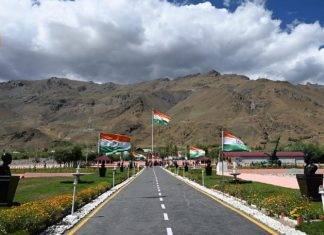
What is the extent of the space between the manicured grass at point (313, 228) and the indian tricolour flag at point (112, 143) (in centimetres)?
1567

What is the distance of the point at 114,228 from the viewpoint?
15883 mm

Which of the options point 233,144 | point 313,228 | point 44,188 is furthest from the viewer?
point 233,144

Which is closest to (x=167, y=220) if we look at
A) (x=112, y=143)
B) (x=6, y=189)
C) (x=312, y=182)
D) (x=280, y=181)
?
(x=6, y=189)

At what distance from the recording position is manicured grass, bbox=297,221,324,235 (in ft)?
45.2

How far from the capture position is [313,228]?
46.8 ft

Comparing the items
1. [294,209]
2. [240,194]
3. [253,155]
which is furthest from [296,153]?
[294,209]

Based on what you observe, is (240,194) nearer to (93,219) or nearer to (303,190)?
(303,190)

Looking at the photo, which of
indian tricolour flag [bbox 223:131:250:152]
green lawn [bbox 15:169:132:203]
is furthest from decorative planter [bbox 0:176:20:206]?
indian tricolour flag [bbox 223:131:250:152]

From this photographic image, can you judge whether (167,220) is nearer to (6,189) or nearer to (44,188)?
(6,189)

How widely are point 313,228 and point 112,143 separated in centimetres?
1670

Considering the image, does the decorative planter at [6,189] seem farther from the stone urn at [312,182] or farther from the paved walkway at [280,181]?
the paved walkway at [280,181]

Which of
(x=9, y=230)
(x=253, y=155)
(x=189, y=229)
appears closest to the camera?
(x=9, y=230)

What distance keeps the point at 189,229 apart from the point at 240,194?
41.0 ft

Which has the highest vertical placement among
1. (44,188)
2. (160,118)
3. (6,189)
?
A: (160,118)
